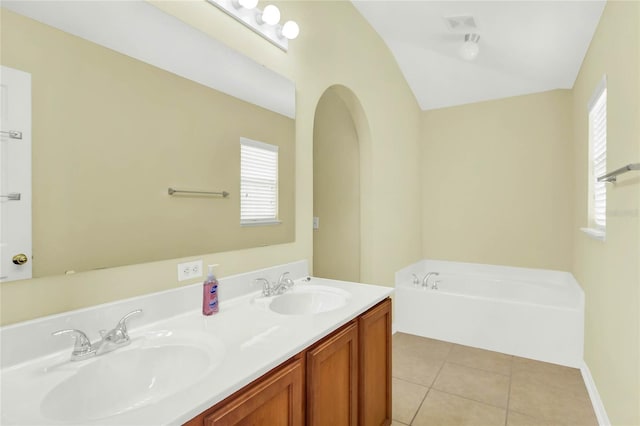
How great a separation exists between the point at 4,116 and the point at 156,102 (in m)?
0.47

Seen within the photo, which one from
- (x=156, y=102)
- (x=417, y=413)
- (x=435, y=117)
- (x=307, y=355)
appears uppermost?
(x=435, y=117)

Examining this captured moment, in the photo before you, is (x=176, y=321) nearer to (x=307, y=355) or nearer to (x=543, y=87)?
(x=307, y=355)

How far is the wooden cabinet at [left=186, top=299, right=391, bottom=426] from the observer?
0.90 metres

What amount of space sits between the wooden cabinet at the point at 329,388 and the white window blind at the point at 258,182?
755mm

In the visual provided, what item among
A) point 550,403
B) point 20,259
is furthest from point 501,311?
point 20,259

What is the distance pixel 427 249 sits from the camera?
4168 millimetres

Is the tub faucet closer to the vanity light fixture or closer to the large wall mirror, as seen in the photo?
the large wall mirror

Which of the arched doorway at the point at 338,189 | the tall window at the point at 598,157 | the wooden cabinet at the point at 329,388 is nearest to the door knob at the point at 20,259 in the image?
the wooden cabinet at the point at 329,388

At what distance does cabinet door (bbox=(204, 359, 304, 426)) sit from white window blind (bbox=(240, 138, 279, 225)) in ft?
2.82

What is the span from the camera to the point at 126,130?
47.1 inches

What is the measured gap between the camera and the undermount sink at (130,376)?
2.79 ft

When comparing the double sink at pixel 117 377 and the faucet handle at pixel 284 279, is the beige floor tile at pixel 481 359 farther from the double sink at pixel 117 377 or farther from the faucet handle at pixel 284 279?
the double sink at pixel 117 377

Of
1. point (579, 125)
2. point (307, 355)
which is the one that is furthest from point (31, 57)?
point (579, 125)

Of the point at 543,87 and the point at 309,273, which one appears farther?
the point at 543,87
